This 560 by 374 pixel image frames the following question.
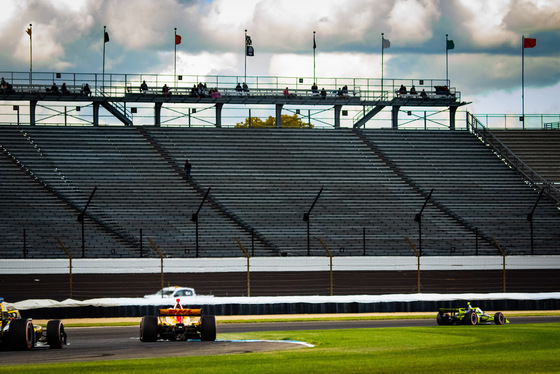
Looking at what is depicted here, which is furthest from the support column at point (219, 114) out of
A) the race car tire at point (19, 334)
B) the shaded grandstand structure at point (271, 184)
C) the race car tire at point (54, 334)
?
the race car tire at point (19, 334)

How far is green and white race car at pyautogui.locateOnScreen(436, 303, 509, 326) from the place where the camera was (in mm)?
28719

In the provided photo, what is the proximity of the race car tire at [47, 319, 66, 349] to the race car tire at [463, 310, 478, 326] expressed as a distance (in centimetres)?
1301

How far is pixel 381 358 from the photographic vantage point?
733 inches

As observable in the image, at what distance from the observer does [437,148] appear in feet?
192

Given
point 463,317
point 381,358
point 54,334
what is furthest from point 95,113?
point 381,358

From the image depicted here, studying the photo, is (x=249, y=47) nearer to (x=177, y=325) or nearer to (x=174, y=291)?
(x=174, y=291)

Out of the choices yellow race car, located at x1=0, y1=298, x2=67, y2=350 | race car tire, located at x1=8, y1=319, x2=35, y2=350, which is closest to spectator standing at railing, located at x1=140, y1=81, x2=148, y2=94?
yellow race car, located at x1=0, y1=298, x2=67, y2=350

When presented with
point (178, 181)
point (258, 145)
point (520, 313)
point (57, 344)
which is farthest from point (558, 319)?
point (258, 145)

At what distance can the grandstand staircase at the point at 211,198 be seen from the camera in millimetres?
43928

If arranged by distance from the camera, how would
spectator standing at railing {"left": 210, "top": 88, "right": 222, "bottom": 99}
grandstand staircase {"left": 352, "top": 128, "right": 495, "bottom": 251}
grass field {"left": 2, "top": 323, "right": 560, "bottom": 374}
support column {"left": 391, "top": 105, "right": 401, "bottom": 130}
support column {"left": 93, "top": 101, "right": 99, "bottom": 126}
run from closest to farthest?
1. grass field {"left": 2, "top": 323, "right": 560, "bottom": 374}
2. grandstand staircase {"left": 352, "top": 128, "right": 495, "bottom": 251}
3. support column {"left": 93, "top": 101, "right": 99, "bottom": 126}
4. spectator standing at railing {"left": 210, "top": 88, "right": 222, "bottom": 99}
5. support column {"left": 391, "top": 105, "right": 401, "bottom": 130}

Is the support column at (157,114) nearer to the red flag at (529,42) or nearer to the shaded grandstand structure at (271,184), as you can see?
the shaded grandstand structure at (271,184)

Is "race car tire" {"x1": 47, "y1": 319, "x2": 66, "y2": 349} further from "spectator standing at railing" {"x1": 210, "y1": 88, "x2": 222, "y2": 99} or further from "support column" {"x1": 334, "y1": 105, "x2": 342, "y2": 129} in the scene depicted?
"support column" {"x1": 334, "y1": 105, "x2": 342, "y2": 129}

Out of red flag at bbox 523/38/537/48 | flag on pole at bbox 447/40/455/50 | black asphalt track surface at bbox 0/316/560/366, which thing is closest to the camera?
black asphalt track surface at bbox 0/316/560/366

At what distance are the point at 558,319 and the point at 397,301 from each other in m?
5.79
